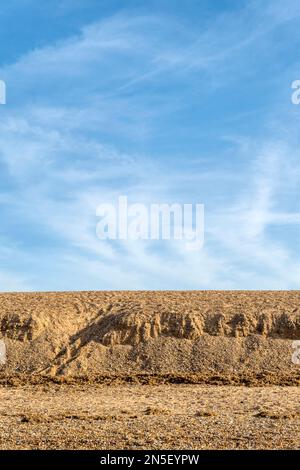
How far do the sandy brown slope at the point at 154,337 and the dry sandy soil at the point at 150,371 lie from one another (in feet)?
0.21

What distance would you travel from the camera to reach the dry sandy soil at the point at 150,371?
18.4 metres

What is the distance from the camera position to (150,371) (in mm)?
32688

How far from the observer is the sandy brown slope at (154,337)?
109 ft

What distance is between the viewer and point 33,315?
38344 millimetres

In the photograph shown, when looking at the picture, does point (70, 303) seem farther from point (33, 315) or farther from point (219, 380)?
point (219, 380)

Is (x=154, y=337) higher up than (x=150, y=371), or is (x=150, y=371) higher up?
(x=154, y=337)

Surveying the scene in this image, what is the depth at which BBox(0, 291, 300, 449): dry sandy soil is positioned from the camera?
1838 cm

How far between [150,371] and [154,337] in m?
3.28

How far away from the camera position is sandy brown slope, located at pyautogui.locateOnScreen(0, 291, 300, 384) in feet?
109

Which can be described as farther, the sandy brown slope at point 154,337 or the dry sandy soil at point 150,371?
the sandy brown slope at point 154,337

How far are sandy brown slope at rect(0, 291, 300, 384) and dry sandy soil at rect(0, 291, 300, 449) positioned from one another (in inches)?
2.6

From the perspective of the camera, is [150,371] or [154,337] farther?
[154,337]

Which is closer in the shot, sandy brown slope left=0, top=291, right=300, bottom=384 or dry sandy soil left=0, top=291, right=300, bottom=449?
dry sandy soil left=0, top=291, right=300, bottom=449
